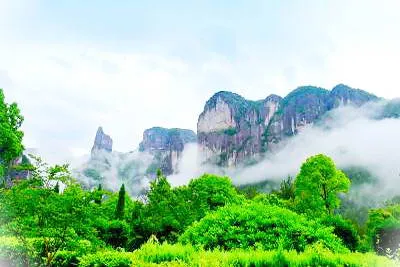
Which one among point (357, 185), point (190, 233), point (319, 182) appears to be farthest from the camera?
point (357, 185)

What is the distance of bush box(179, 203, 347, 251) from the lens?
13.2 m

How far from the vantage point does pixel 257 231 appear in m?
→ 13.5

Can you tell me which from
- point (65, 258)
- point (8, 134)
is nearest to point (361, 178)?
point (8, 134)

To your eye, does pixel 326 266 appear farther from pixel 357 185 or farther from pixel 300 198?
pixel 357 185

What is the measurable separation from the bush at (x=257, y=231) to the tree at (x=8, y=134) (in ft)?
69.0

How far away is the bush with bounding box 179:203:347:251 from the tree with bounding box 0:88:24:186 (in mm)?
21044

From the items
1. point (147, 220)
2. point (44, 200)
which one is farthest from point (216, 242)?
point (147, 220)

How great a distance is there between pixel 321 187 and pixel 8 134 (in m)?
28.4

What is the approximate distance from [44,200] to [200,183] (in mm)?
30774

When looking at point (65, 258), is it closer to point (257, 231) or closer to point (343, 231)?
point (257, 231)

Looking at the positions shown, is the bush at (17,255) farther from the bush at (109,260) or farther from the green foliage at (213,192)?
the green foliage at (213,192)

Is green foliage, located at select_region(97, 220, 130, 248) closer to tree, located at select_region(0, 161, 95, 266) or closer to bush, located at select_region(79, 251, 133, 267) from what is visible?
tree, located at select_region(0, 161, 95, 266)

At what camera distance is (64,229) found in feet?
46.0

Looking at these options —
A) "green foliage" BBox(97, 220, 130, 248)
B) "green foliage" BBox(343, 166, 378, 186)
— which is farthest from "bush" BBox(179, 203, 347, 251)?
"green foliage" BBox(343, 166, 378, 186)
